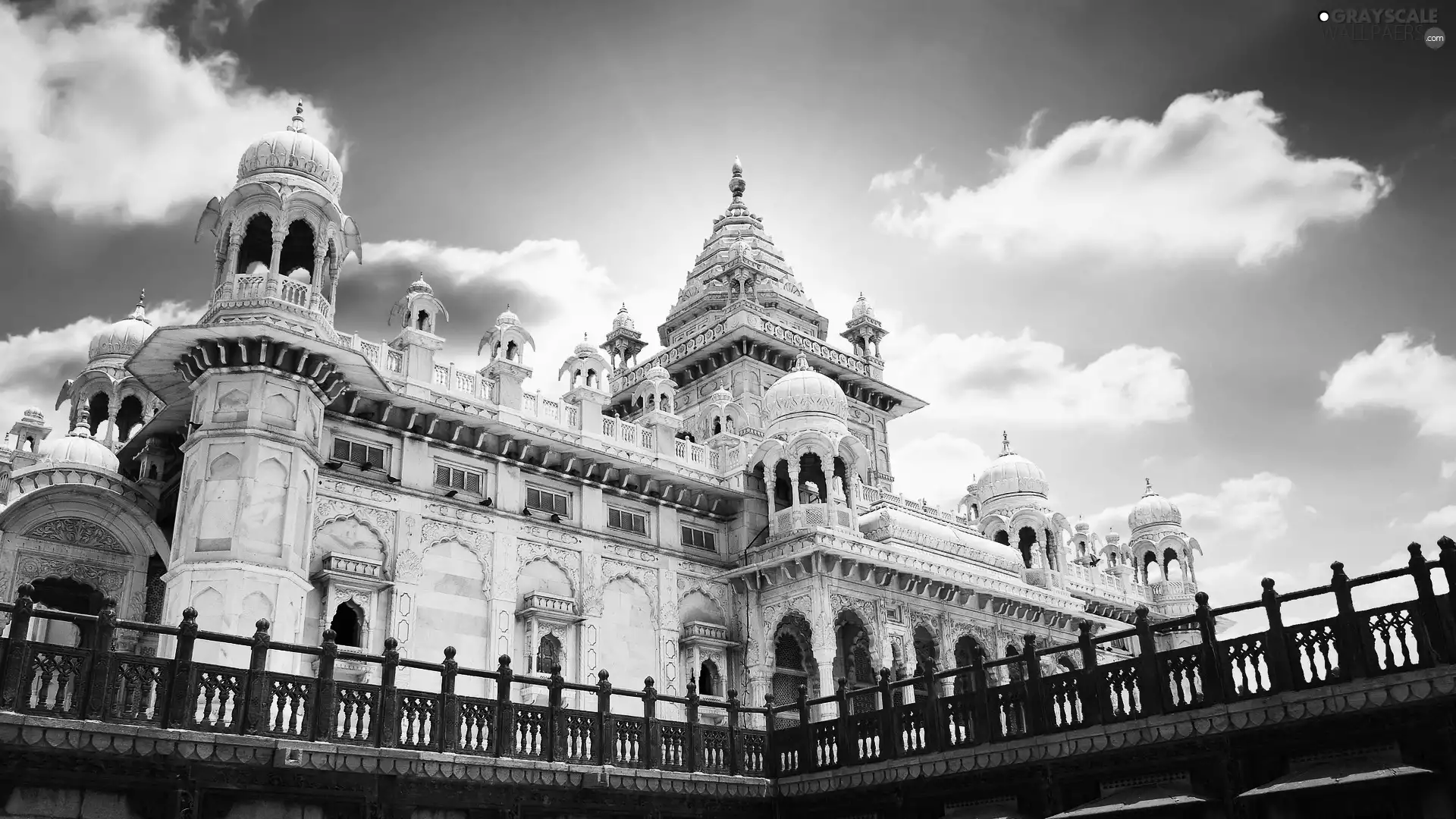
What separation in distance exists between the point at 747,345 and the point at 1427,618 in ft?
96.0

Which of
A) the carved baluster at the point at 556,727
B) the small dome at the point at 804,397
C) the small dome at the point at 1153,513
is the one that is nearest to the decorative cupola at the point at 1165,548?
the small dome at the point at 1153,513

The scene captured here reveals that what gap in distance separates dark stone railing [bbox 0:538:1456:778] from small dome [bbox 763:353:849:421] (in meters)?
11.7

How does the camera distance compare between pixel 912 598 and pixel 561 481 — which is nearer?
pixel 561 481

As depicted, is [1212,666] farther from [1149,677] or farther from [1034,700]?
[1034,700]

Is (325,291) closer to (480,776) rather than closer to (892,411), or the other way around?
(480,776)

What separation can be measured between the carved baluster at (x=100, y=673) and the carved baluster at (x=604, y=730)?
6.86 metres

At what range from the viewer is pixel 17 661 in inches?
513

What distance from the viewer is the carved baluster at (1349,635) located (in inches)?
547

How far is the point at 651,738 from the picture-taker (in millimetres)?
18594

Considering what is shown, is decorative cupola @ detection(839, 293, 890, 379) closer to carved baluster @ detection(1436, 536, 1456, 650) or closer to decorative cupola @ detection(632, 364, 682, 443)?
decorative cupola @ detection(632, 364, 682, 443)

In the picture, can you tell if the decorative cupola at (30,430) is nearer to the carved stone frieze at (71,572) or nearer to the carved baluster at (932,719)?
the carved stone frieze at (71,572)

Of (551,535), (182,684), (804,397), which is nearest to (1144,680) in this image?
(182,684)

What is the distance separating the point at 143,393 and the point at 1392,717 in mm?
28604

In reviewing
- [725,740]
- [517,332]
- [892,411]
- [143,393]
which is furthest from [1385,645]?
[892,411]
